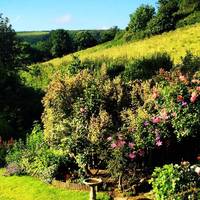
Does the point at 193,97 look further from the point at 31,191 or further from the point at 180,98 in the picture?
the point at 31,191

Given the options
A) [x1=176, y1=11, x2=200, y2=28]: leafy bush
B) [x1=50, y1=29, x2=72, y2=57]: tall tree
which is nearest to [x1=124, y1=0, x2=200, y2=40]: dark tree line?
[x1=176, y1=11, x2=200, y2=28]: leafy bush

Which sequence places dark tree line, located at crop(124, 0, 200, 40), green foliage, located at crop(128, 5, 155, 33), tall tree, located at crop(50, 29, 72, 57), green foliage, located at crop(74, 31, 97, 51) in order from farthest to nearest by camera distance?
green foliage, located at crop(74, 31, 97, 51)
tall tree, located at crop(50, 29, 72, 57)
green foliage, located at crop(128, 5, 155, 33)
dark tree line, located at crop(124, 0, 200, 40)

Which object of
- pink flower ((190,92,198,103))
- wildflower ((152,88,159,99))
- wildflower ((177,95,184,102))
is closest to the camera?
pink flower ((190,92,198,103))

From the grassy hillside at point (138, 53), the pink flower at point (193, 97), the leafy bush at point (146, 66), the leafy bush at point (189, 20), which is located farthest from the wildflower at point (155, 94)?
the leafy bush at point (189, 20)

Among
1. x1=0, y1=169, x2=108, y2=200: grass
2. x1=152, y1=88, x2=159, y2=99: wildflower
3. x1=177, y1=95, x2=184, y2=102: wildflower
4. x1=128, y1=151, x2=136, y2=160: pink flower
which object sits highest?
x1=152, y1=88, x2=159, y2=99: wildflower

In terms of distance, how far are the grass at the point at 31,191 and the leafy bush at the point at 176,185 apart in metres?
2.63

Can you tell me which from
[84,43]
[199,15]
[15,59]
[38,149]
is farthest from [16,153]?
[84,43]

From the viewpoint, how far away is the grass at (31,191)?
1534 cm

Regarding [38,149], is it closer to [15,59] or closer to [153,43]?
[15,59]

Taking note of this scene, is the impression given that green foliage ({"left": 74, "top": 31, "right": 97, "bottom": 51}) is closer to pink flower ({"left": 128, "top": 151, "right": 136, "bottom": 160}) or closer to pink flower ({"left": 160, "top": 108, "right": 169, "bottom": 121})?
pink flower ({"left": 160, "top": 108, "right": 169, "bottom": 121})

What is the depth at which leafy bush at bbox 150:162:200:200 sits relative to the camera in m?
12.4

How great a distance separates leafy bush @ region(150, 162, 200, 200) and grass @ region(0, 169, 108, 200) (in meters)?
2.63

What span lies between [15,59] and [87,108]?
20.5m

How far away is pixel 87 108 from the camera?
674 inches
